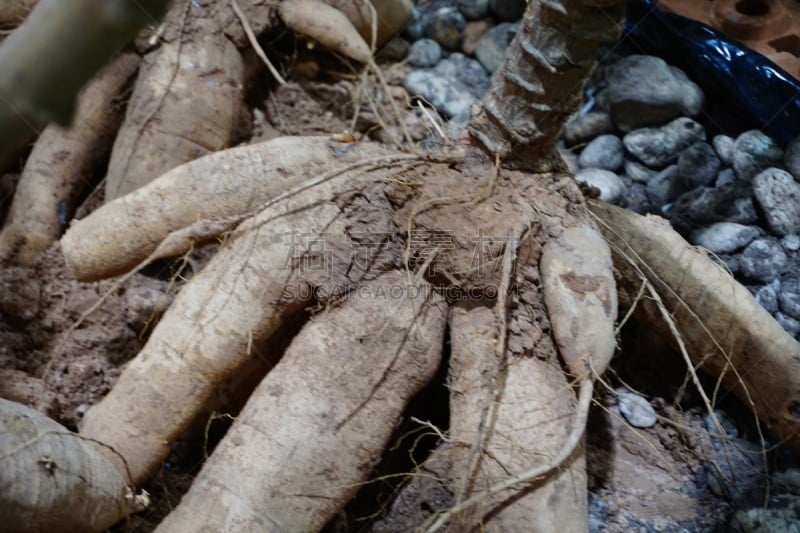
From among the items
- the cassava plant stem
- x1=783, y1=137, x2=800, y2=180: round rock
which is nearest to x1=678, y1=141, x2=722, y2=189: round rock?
x1=783, y1=137, x2=800, y2=180: round rock

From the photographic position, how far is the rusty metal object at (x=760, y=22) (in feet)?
4.83

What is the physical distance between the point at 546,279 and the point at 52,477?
790 mm

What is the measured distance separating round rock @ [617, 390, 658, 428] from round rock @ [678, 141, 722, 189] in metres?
0.45

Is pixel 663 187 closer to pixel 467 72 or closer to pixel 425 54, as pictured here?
pixel 467 72

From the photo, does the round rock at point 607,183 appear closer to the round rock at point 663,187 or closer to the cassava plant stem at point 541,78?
the round rock at point 663,187

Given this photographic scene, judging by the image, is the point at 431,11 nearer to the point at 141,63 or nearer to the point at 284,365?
the point at 141,63

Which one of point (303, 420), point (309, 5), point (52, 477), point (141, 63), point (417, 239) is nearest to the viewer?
point (52, 477)

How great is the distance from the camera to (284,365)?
1.19 m

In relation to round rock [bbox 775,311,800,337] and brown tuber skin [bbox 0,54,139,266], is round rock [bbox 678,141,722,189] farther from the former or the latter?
brown tuber skin [bbox 0,54,139,266]

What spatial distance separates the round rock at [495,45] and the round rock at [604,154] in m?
0.42

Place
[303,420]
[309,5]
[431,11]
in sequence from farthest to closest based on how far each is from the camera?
[431,11] → [309,5] → [303,420]

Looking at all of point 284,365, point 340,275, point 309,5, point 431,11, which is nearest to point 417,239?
point 340,275

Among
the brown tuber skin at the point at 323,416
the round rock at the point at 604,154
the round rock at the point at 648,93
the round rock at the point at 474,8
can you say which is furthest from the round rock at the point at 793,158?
the round rock at the point at 474,8

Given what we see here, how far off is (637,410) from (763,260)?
1.21ft
